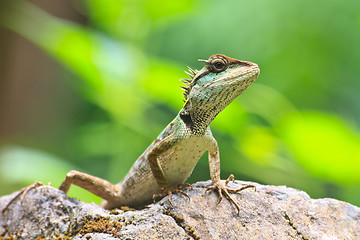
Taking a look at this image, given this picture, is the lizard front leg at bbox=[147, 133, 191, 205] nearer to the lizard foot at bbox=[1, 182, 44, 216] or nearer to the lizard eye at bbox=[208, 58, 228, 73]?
the lizard eye at bbox=[208, 58, 228, 73]

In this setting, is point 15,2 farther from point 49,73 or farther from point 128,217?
point 128,217

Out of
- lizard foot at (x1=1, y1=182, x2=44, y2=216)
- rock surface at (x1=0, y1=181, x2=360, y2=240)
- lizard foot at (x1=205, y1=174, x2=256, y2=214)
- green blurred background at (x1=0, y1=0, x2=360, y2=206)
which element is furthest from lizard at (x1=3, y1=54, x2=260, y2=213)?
green blurred background at (x1=0, y1=0, x2=360, y2=206)

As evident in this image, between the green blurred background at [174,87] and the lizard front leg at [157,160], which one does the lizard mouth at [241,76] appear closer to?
the lizard front leg at [157,160]

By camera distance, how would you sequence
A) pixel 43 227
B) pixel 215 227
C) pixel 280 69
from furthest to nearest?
pixel 280 69
pixel 43 227
pixel 215 227

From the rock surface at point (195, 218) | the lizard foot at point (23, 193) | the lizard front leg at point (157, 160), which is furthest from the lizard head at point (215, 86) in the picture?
the lizard foot at point (23, 193)

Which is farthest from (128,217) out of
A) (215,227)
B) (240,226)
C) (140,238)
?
(240,226)

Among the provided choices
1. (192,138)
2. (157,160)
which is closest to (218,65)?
(192,138)

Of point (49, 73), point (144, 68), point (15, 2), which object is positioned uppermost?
point (15, 2)

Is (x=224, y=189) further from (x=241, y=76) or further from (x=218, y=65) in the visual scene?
(x=218, y=65)
